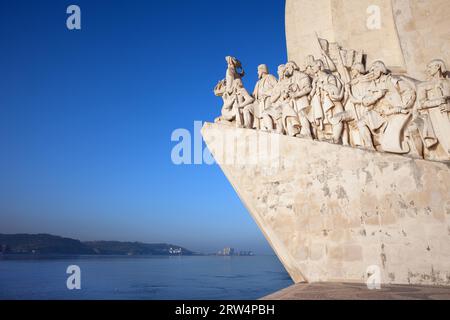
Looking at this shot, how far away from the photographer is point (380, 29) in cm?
717

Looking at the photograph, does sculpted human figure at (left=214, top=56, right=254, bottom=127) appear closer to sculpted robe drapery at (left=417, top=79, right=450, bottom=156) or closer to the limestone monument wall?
the limestone monument wall

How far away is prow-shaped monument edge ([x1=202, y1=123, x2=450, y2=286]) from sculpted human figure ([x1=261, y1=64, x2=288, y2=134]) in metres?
0.41

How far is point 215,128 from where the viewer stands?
7051mm

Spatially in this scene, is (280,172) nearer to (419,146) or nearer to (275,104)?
(275,104)

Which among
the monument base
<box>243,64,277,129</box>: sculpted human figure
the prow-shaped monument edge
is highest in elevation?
<box>243,64,277,129</box>: sculpted human figure

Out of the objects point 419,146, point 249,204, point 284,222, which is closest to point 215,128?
point 249,204

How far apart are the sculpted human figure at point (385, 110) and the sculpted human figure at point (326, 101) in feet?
1.29

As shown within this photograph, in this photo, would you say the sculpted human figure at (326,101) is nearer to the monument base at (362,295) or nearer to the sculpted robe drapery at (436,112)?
the sculpted robe drapery at (436,112)

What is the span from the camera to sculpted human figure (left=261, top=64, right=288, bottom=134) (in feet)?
21.8

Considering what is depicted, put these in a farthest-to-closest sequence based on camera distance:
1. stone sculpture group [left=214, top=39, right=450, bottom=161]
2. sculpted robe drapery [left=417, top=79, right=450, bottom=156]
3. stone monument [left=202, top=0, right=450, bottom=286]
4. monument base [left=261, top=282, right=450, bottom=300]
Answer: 1. stone sculpture group [left=214, top=39, right=450, bottom=161]
2. sculpted robe drapery [left=417, top=79, right=450, bottom=156]
3. stone monument [left=202, top=0, right=450, bottom=286]
4. monument base [left=261, top=282, right=450, bottom=300]

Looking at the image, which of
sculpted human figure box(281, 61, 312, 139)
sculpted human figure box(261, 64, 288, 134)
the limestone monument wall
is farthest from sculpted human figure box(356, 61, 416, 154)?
sculpted human figure box(261, 64, 288, 134)

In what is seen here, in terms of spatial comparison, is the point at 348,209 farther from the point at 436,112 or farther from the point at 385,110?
the point at 436,112

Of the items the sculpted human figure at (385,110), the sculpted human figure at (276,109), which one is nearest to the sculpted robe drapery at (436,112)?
the sculpted human figure at (385,110)

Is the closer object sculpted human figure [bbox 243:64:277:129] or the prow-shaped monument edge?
the prow-shaped monument edge
